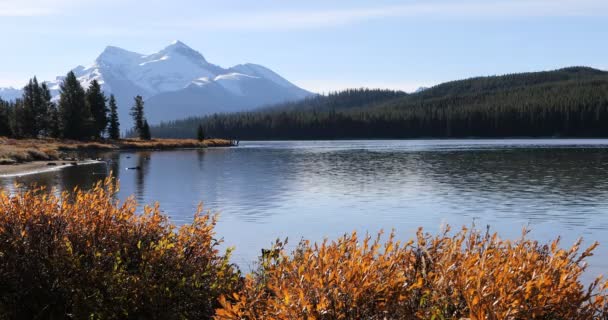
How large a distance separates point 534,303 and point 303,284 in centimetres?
212

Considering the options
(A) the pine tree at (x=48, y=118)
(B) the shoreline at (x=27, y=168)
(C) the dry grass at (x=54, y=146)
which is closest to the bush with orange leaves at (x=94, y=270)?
(B) the shoreline at (x=27, y=168)

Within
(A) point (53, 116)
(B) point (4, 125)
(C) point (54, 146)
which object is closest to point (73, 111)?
(A) point (53, 116)

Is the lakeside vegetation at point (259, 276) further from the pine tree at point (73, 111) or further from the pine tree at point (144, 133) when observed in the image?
the pine tree at point (144, 133)

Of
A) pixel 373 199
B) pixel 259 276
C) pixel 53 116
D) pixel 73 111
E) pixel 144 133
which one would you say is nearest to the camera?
pixel 259 276

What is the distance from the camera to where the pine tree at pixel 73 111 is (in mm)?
121688

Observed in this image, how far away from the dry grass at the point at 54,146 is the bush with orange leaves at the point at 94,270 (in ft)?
211

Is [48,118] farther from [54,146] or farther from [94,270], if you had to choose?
[94,270]

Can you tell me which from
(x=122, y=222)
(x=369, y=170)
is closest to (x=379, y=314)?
Answer: (x=122, y=222)

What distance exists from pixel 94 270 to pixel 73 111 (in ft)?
406

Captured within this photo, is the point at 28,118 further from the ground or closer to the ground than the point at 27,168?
further from the ground

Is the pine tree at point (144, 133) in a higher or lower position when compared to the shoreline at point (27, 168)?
higher

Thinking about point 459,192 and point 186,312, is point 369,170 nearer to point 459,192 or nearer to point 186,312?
point 459,192

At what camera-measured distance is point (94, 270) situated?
769 cm

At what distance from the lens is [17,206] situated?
841cm
